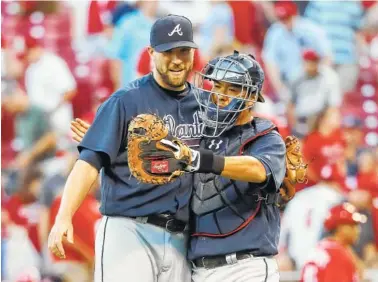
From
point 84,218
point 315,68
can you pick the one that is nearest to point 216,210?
point 84,218

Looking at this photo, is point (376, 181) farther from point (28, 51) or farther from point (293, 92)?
point (28, 51)

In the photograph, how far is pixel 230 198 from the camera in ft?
11.9

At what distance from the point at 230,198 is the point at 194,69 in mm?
3303

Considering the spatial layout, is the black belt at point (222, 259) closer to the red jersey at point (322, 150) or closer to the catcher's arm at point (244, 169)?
the catcher's arm at point (244, 169)

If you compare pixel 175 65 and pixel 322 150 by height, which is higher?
pixel 175 65

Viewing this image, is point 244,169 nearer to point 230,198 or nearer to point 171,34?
point 230,198

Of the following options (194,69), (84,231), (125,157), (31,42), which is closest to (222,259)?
(125,157)

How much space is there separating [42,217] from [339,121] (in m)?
2.52

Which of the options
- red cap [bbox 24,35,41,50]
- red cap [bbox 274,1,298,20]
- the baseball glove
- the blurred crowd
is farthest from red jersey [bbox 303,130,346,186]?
the baseball glove

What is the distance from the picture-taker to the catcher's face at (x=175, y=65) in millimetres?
3809

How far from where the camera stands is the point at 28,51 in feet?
23.9

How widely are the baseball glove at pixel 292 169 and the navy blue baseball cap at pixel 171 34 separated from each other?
59 centimetres

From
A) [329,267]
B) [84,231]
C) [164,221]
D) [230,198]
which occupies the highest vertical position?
[230,198]

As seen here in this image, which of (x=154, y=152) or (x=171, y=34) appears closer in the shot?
(x=154, y=152)
